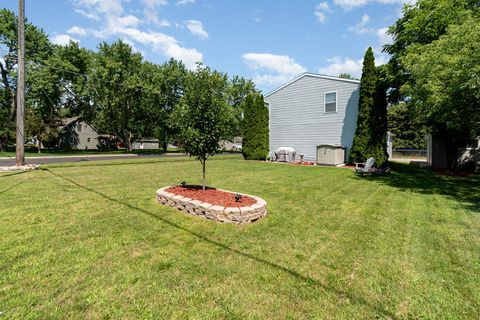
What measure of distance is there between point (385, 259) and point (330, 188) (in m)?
5.00

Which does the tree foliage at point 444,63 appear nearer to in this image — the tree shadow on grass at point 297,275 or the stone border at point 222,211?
the stone border at point 222,211

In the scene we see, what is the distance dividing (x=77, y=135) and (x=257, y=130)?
33247 mm

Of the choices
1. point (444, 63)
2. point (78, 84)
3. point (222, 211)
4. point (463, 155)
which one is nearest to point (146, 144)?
point (78, 84)

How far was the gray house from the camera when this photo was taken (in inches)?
639

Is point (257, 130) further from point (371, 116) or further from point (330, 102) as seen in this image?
point (371, 116)

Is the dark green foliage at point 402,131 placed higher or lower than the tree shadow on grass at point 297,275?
higher

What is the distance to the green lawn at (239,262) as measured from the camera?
2.54 m

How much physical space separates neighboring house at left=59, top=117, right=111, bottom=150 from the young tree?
3870 cm

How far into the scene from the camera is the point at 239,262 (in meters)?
3.44

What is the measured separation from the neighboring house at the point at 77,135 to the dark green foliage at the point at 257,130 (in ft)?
101

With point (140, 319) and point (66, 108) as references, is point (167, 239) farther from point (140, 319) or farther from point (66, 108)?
point (66, 108)

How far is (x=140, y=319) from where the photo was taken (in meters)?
2.34

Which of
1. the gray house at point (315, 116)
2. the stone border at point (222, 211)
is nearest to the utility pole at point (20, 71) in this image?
the stone border at point (222, 211)

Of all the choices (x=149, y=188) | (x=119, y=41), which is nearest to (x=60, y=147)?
(x=119, y=41)
